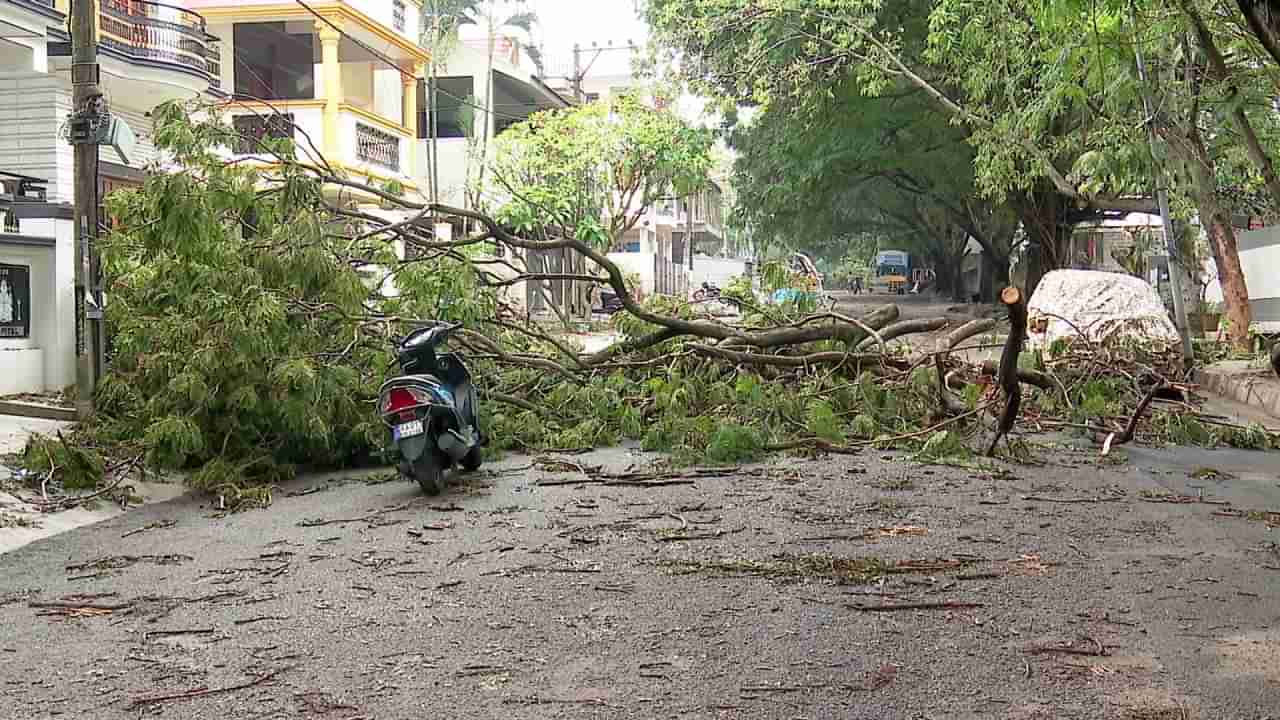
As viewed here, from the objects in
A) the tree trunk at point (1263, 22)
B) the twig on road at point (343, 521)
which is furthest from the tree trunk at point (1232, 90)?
the twig on road at point (343, 521)

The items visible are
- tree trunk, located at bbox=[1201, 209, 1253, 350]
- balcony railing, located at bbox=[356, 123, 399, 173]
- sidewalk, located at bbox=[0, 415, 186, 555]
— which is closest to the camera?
sidewalk, located at bbox=[0, 415, 186, 555]

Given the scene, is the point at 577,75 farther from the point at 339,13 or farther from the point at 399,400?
the point at 399,400

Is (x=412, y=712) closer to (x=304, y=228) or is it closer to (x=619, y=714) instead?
(x=619, y=714)

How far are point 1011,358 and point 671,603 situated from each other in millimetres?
4645

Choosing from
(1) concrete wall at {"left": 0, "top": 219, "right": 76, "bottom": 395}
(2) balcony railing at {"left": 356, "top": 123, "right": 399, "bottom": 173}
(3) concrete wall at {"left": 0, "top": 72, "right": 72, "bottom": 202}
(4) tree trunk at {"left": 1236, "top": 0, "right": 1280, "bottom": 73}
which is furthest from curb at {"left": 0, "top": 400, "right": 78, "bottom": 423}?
(2) balcony railing at {"left": 356, "top": 123, "right": 399, "bottom": 173}

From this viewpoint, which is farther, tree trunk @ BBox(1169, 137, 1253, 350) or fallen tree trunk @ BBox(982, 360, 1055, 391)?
tree trunk @ BBox(1169, 137, 1253, 350)

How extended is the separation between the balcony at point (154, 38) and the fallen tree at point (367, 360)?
951cm

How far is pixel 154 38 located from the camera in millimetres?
20750

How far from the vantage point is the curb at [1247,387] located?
44.0 ft

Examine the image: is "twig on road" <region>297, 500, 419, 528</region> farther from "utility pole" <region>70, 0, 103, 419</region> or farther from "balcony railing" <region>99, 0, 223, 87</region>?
Result: "balcony railing" <region>99, 0, 223, 87</region>

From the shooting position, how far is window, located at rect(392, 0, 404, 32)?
2744 centimetres

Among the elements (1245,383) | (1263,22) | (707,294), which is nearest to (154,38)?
(707,294)

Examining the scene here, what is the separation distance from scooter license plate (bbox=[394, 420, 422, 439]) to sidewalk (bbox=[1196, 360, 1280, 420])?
30.1 ft

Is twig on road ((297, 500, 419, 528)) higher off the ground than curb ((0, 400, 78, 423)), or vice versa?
curb ((0, 400, 78, 423))
